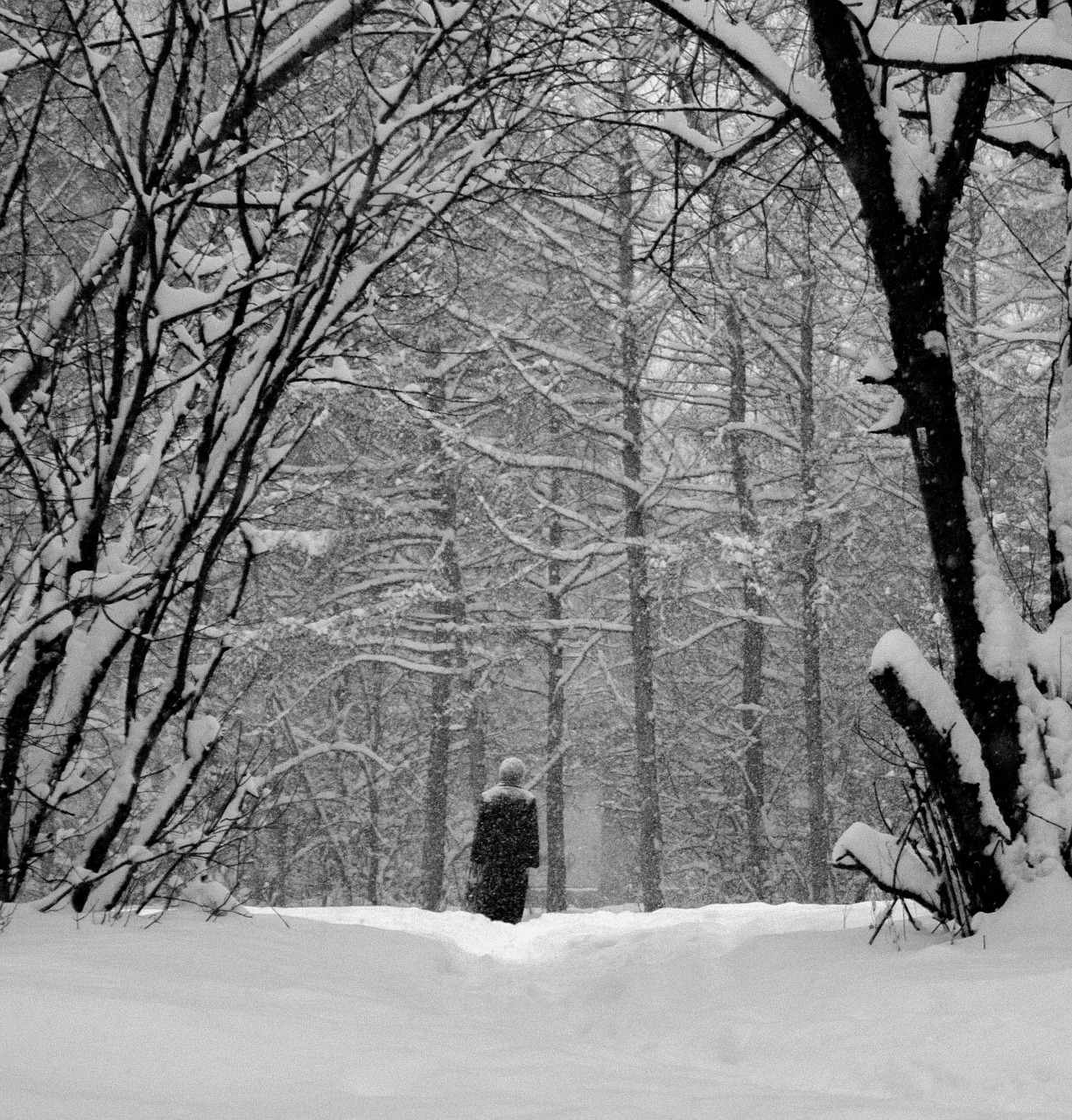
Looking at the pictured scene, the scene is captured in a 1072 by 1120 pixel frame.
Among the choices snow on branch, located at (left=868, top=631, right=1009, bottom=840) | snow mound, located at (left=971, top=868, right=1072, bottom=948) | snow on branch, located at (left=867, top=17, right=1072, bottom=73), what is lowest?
snow mound, located at (left=971, top=868, right=1072, bottom=948)

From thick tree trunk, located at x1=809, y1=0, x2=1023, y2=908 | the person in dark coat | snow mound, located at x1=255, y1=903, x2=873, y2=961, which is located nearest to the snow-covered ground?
snow mound, located at x1=255, y1=903, x2=873, y2=961

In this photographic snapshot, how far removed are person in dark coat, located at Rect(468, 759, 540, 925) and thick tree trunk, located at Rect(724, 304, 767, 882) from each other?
5194 millimetres

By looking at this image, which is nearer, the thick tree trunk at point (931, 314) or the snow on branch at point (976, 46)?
the snow on branch at point (976, 46)

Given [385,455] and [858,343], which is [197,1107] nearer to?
[385,455]

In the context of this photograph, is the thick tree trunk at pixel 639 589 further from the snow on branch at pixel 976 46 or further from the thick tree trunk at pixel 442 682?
the snow on branch at pixel 976 46

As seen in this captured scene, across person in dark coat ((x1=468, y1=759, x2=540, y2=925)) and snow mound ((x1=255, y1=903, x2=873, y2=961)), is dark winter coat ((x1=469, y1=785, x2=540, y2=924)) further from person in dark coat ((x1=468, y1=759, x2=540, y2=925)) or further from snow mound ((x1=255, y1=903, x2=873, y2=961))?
snow mound ((x1=255, y1=903, x2=873, y2=961))

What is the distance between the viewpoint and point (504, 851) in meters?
8.49

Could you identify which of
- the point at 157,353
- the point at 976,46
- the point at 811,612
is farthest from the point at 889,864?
the point at 811,612

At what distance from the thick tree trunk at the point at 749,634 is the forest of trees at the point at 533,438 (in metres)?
0.08

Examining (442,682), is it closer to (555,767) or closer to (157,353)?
(555,767)

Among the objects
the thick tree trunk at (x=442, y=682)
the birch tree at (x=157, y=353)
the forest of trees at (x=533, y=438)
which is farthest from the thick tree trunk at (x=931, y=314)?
the thick tree trunk at (x=442, y=682)

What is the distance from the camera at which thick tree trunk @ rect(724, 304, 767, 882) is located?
523 inches

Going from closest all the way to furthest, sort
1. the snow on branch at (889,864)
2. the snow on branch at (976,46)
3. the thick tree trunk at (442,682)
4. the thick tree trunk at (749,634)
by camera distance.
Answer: the snow on branch at (976,46) → the snow on branch at (889,864) → the thick tree trunk at (749,634) → the thick tree trunk at (442,682)

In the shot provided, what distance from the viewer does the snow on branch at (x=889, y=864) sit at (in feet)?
11.6
